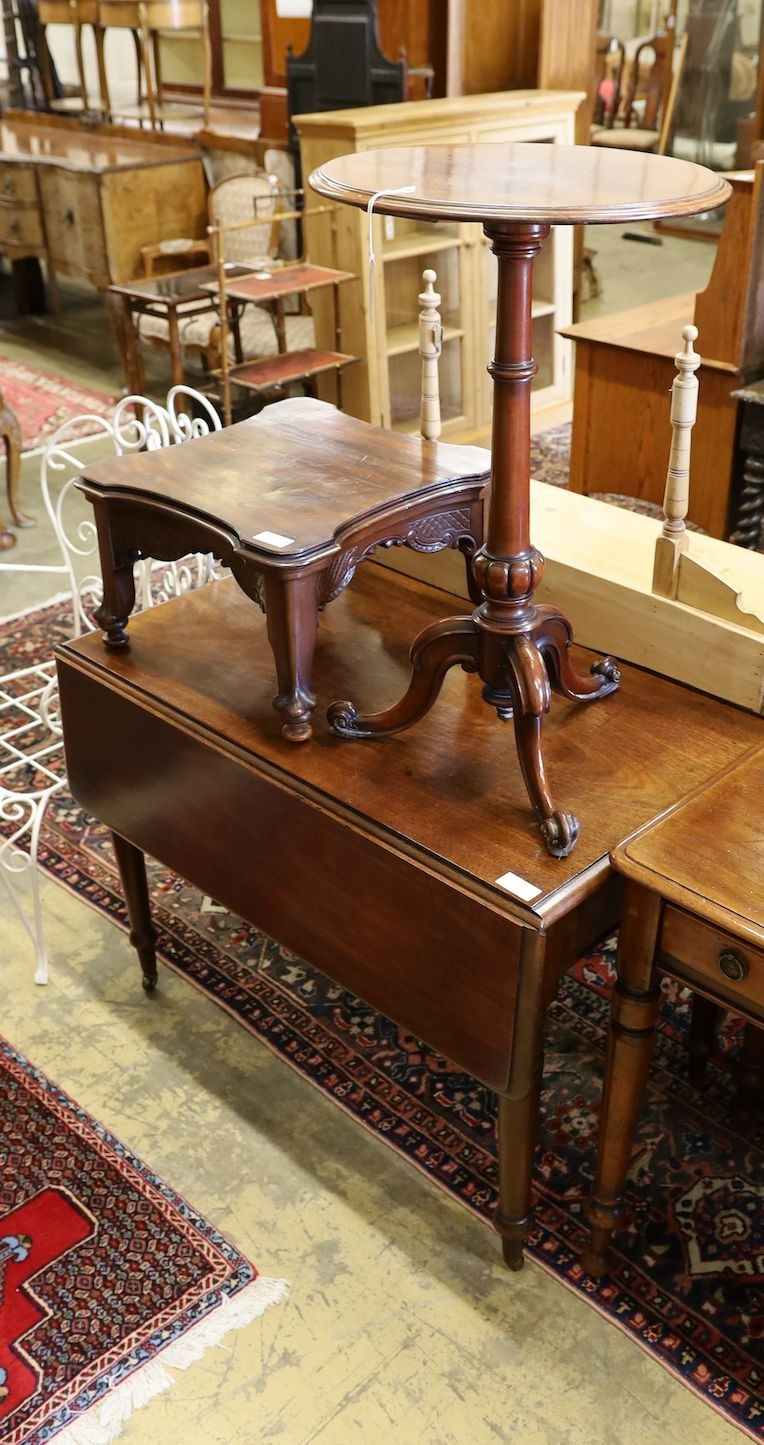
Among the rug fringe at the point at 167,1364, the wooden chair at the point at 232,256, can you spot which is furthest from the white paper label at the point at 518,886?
the wooden chair at the point at 232,256

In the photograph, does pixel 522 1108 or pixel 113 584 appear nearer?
pixel 522 1108

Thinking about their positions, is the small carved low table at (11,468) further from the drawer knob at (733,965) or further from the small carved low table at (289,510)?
the drawer knob at (733,965)

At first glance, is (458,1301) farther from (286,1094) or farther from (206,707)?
(206,707)

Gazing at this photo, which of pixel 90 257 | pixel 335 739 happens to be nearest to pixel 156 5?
pixel 90 257

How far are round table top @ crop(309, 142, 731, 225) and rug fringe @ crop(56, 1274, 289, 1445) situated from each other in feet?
4.57

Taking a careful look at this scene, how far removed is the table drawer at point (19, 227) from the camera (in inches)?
231

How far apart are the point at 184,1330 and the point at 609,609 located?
3.86 ft

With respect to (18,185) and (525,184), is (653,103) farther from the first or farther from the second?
(525,184)

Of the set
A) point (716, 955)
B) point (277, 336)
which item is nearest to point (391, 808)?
point (716, 955)

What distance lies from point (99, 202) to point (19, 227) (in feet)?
2.29

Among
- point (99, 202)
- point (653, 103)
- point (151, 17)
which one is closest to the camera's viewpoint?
point (99, 202)

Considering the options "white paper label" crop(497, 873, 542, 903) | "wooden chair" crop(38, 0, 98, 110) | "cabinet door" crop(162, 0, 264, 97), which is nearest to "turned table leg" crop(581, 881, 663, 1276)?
"white paper label" crop(497, 873, 542, 903)

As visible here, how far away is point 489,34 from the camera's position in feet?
16.1

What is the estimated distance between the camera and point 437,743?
181 cm
